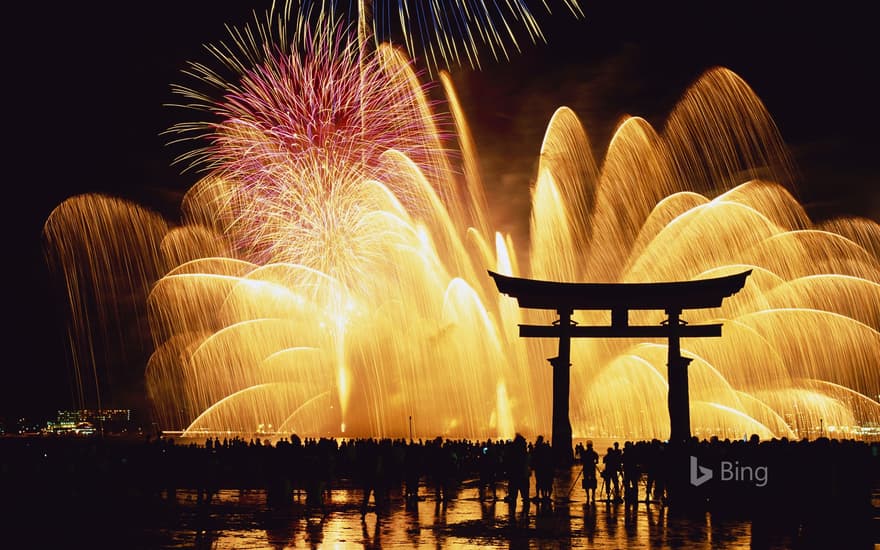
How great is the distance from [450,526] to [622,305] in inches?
839

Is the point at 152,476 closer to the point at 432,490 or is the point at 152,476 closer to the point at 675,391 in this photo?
the point at 432,490

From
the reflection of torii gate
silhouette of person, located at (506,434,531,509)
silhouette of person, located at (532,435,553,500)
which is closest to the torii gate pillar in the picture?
the reflection of torii gate

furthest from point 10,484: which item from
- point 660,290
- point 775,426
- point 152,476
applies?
point 775,426

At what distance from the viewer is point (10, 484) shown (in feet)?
84.8

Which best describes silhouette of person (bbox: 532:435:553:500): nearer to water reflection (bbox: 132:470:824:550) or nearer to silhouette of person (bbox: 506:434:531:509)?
water reflection (bbox: 132:470:824:550)

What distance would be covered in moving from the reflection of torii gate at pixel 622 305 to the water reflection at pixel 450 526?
494 inches

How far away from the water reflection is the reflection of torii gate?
1256 cm

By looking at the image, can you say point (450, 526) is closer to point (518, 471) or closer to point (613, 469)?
point (518, 471)

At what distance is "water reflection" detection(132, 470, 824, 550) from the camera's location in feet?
50.6

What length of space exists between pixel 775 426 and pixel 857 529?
5408 inches

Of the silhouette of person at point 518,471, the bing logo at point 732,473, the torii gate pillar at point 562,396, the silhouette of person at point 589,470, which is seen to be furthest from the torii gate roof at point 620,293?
the bing logo at point 732,473

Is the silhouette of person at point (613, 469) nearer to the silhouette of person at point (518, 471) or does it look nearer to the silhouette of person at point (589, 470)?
A: the silhouette of person at point (589, 470)

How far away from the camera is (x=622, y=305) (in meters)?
37.3

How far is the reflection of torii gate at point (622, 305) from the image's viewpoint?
3566 centimetres
